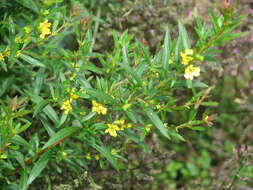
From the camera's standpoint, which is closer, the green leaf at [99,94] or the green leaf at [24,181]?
the green leaf at [99,94]

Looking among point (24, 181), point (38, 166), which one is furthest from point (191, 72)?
point (24, 181)

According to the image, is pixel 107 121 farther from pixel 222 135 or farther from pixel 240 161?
pixel 222 135

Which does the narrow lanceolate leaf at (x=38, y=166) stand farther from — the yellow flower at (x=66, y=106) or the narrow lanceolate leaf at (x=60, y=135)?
the yellow flower at (x=66, y=106)

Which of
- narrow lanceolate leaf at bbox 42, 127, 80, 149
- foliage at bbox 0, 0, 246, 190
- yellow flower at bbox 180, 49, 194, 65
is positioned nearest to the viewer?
yellow flower at bbox 180, 49, 194, 65

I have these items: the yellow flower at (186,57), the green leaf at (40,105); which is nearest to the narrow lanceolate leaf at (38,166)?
the green leaf at (40,105)

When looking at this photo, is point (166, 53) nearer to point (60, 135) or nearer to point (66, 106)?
point (66, 106)

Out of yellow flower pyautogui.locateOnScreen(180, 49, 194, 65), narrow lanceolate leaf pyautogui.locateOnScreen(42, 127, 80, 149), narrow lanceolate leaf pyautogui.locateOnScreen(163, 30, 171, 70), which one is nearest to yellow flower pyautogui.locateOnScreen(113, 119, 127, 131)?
narrow lanceolate leaf pyautogui.locateOnScreen(42, 127, 80, 149)

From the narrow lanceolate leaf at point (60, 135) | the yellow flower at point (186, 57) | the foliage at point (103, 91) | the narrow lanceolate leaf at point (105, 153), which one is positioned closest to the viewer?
the yellow flower at point (186, 57)

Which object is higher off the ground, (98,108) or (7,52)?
(7,52)

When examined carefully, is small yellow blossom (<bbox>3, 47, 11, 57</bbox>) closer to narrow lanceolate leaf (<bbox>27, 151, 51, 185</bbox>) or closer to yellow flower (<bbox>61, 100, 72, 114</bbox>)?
yellow flower (<bbox>61, 100, 72, 114</bbox>)
